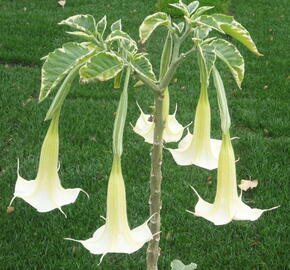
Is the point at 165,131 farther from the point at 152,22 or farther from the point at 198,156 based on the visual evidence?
the point at 152,22

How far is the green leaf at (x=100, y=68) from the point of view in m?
1.01

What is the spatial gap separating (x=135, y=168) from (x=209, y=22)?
7.47 ft

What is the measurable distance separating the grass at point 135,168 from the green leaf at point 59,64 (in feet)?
5.71

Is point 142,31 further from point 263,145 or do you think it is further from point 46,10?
point 46,10

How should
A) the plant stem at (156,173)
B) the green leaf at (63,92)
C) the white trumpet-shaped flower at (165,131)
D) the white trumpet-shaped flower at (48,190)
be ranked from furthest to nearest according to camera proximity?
the white trumpet-shaped flower at (165,131)
the plant stem at (156,173)
the white trumpet-shaped flower at (48,190)
the green leaf at (63,92)

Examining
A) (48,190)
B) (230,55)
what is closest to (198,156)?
(230,55)

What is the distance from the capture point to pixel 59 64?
1.01 metres

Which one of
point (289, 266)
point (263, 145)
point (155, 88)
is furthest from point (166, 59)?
point (263, 145)

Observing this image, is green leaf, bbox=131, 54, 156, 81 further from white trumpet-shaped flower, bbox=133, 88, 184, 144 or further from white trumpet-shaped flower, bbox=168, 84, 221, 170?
Result: white trumpet-shaped flower, bbox=133, 88, 184, 144

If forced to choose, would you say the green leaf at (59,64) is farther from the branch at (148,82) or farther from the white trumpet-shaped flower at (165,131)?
the white trumpet-shaped flower at (165,131)

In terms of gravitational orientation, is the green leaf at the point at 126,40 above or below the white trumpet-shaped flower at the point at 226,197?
above

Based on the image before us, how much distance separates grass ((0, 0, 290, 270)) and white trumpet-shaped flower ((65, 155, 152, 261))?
5.25ft

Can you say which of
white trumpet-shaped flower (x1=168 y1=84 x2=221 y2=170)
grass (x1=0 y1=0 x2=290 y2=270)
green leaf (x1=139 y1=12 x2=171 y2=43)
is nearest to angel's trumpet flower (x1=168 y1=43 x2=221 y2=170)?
white trumpet-shaped flower (x1=168 y1=84 x2=221 y2=170)

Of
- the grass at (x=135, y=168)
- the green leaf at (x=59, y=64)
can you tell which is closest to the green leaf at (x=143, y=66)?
the green leaf at (x=59, y=64)
